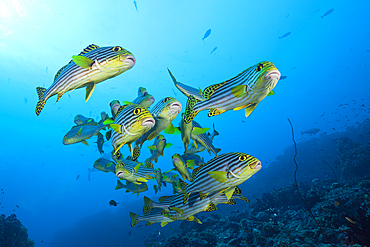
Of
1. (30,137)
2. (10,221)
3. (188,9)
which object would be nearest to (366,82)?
(188,9)

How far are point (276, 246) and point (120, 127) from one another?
18.4 feet

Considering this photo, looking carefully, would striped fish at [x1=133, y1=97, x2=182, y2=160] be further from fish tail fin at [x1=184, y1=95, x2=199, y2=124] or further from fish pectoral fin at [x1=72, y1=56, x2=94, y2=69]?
fish pectoral fin at [x1=72, y1=56, x2=94, y2=69]

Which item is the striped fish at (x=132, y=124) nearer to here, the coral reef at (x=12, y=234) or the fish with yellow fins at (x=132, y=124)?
the fish with yellow fins at (x=132, y=124)

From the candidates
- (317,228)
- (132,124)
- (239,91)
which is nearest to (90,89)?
(132,124)

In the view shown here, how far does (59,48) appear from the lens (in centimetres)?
3719

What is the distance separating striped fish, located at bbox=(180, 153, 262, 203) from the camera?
2.09 m

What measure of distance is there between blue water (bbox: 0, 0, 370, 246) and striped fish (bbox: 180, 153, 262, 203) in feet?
66.2

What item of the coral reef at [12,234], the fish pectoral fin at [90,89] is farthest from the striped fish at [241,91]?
the coral reef at [12,234]

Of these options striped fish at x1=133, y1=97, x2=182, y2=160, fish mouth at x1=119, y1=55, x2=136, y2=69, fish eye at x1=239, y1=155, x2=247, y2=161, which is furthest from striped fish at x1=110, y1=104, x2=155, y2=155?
fish eye at x1=239, y1=155, x2=247, y2=161

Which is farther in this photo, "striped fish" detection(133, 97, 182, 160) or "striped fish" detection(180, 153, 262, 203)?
"striped fish" detection(133, 97, 182, 160)

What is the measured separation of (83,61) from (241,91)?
1.76m

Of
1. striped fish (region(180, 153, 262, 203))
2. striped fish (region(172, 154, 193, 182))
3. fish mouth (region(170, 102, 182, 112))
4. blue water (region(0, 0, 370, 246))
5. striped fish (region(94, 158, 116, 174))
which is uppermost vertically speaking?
blue water (region(0, 0, 370, 246))

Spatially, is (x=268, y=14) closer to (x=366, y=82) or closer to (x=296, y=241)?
(x=296, y=241)

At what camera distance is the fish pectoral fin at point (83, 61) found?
5.46ft
